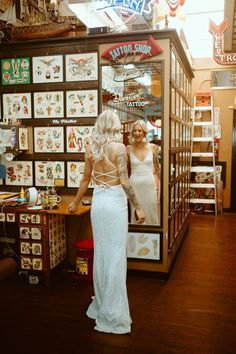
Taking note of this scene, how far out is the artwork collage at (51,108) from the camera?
3674 mm

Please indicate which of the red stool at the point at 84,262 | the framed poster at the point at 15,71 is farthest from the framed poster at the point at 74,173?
the framed poster at the point at 15,71

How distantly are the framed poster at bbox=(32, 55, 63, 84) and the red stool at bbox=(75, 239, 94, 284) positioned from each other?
177 cm

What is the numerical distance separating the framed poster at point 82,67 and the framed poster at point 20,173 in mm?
1062

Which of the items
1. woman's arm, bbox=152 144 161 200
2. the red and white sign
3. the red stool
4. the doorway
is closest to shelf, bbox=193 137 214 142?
the doorway

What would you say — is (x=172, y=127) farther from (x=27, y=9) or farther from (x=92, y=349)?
(x=92, y=349)

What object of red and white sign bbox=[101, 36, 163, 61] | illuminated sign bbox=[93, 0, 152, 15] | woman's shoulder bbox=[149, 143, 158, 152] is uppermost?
illuminated sign bbox=[93, 0, 152, 15]

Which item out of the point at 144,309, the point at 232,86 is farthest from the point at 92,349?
the point at 232,86

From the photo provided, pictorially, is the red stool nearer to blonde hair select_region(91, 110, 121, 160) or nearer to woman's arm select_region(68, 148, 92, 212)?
woman's arm select_region(68, 148, 92, 212)

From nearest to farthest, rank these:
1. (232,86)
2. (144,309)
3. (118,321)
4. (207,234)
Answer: (118,321) < (144,309) < (207,234) < (232,86)

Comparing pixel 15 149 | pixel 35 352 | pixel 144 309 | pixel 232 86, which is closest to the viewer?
pixel 35 352

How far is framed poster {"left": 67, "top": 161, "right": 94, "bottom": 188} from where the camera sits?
3.75 metres

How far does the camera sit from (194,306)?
308 centimetres

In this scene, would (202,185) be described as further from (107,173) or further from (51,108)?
(107,173)

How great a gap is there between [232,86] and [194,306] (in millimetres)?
5188
